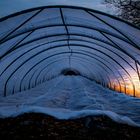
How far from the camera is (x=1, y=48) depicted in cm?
995

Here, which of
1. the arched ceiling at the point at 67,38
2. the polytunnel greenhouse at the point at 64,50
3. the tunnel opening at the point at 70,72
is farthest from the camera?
the tunnel opening at the point at 70,72

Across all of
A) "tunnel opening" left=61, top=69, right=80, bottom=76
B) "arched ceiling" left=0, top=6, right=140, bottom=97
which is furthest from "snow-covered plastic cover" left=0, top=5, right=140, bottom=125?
"tunnel opening" left=61, top=69, right=80, bottom=76

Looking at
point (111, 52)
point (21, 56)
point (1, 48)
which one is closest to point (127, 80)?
point (111, 52)

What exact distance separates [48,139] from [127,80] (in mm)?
9155

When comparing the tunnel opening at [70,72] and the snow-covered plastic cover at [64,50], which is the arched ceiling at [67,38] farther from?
the tunnel opening at [70,72]

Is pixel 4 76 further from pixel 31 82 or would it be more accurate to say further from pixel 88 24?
→ pixel 31 82

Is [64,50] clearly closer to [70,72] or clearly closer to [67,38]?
[67,38]

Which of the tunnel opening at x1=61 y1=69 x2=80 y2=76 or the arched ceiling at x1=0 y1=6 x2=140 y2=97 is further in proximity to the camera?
the tunnel opening at x1=61 y1=69 x2=80 y2=76

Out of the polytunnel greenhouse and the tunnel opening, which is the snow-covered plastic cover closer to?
the polytunnel greenhouse

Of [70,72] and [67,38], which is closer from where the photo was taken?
[67,38]

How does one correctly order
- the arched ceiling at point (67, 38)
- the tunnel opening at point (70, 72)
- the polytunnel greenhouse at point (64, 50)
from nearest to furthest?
1. the polytunnel greenhouse at point (64, 50)
2. the arched ceiling at point (67, 38)
3. the tunnel opening at point (70, 72)

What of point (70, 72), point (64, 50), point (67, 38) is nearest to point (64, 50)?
point (64, 50)

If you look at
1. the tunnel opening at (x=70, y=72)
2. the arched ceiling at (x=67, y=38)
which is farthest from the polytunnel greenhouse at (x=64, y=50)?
the tunnel opening at (x=70, y=72)

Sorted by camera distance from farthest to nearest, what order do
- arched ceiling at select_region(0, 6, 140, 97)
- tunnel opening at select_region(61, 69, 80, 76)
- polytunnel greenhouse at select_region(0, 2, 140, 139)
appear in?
tunnel opening at select_region(61, 69, 80, 76), arched ceiling at select_region(0, 6, 140, 97), polytunnel greenhouse at select_region(0, 2, 140, 139)
